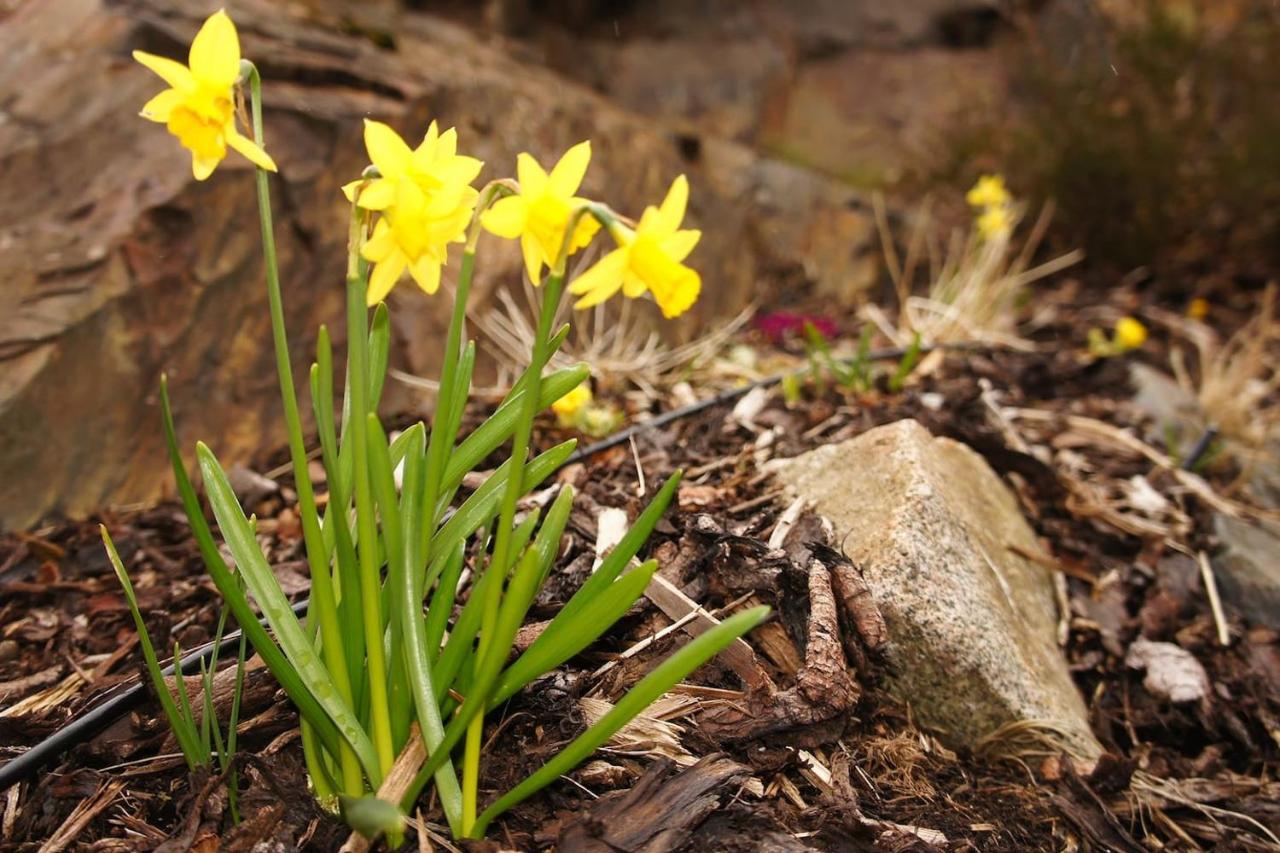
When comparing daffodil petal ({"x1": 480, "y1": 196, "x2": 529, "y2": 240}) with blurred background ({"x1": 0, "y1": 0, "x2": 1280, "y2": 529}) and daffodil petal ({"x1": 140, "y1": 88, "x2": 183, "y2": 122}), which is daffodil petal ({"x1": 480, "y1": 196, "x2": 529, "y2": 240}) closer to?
daffodil petal ({"x1": 140, "y1": 88, "x2": 183, "y2": 122})

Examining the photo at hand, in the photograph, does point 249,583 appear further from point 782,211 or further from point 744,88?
point 744,88

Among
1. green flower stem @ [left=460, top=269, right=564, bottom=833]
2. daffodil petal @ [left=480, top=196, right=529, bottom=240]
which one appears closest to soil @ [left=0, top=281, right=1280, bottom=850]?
green flower stem @ [left=460, top=269, right=564, bottom=833]

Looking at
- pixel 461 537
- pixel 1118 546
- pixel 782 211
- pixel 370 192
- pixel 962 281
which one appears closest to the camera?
pixel 370 192

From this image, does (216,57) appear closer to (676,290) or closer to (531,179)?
(531,179)

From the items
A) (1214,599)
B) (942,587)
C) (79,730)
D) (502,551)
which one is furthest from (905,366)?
(79,730)

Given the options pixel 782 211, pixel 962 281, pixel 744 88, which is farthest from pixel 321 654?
pixel 744 88

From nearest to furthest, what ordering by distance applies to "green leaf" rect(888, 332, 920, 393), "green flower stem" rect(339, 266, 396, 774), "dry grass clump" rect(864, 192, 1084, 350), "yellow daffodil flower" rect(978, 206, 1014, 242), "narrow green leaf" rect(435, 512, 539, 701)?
"green flower stem" rect(339, 266, 396, 774) < "narrow green leaf" rect(435, 512, 539, 701) < "green leaf" rect(888, 332, 920, 393) < "dry grass clump" rect(864, 192, 1084, 350) < "yellow daffodil flower" rect(978, 206, 1014, 242)

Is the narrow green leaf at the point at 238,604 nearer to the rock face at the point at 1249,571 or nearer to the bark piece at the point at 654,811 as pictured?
the bark piece at the point at 654,811
